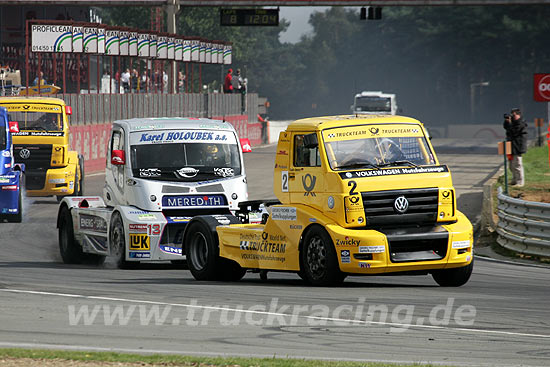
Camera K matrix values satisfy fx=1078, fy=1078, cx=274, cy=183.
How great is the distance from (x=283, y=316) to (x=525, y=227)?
320 inches

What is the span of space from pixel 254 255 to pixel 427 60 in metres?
130

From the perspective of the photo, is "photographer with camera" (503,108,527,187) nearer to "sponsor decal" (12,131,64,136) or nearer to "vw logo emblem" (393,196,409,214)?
"sponsor decal" (12,131,64,136)

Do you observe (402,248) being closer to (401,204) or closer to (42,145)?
(401,204)

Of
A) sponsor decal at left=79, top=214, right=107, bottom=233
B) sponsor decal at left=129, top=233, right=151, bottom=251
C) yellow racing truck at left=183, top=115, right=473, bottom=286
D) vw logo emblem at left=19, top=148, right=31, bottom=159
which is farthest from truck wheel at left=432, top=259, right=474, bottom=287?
vw logo emblem at left=19, top=148, right=31, bottom=159

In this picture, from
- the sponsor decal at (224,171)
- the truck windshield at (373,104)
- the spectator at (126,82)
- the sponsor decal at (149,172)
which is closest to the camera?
the sponsor decal at (149,172)

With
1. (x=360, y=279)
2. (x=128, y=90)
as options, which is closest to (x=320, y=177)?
(x=360, y=279)

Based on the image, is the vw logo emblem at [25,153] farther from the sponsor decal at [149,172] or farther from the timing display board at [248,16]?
the timing display board at [248,16]

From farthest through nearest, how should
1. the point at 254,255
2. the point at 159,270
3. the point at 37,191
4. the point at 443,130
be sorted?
the point at 443,130 < the point at 37,191 < the point at 159,270 < the point at 254,255

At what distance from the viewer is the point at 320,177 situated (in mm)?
12227

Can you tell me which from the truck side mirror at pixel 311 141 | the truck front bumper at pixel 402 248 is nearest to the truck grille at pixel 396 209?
the truck front bumper at pixel 402 248

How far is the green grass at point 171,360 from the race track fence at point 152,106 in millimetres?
27847

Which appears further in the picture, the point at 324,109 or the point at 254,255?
the point at 324,109

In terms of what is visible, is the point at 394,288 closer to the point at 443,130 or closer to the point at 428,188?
the point at 428,188

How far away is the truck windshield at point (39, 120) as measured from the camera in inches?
1011
